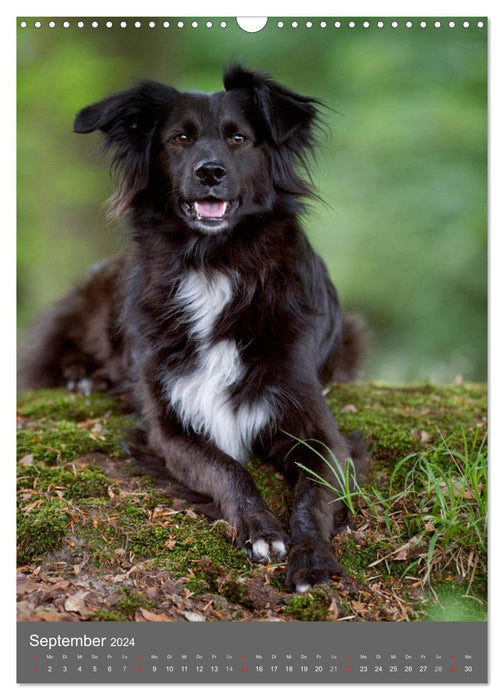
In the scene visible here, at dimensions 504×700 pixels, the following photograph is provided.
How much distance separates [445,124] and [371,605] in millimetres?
4127

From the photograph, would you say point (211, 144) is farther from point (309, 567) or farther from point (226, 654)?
point (226, 654)

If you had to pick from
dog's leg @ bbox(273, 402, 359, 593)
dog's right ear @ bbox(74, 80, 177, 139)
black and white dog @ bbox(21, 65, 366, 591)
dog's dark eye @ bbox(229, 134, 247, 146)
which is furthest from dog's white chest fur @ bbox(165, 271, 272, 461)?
dog's right ear @ bbox(74, 80, 177, 139)

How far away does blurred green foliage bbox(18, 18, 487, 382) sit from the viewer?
3959mm

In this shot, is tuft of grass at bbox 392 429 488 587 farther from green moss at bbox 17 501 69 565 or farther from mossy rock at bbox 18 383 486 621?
green moss at bbox 17 501 69 565

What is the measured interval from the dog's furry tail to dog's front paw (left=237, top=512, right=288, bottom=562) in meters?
2.10

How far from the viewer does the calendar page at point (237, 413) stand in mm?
3037

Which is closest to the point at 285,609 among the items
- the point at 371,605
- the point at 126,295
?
the point at 371,605

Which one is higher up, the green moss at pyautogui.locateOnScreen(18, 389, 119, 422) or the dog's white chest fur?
the dog's white chest fur

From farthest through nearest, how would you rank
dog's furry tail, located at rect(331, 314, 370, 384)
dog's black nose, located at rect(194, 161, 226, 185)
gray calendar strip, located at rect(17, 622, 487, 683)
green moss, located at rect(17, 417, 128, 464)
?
dog's furry tail, located at rect(331, 314, 370, 384) → green moss, located at rect(17, 417, 128, 464) → dog's black nose, located at rect(194, 161, 226, 185) → gray calendar strip, located at rect(17, 622, 487, 683)

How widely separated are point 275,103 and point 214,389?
5.02 feet

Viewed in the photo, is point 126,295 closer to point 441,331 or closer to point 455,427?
point 455,427

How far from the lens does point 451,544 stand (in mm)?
3354

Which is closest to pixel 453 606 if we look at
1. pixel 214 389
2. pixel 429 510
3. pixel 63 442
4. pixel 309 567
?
pixel 429 510

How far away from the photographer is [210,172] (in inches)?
148
